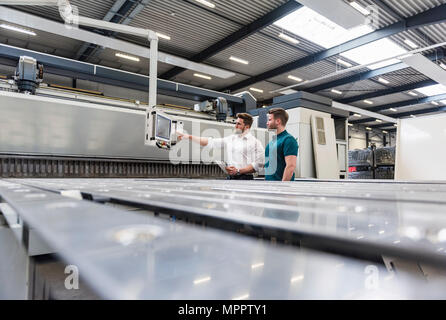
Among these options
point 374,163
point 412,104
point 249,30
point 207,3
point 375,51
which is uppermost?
point 207,3

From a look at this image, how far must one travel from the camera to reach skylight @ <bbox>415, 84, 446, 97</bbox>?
313 inches

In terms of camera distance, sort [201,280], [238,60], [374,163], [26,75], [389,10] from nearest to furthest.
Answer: [201,280] < [26,75] < [389,10] < [374,163] < [238,60]

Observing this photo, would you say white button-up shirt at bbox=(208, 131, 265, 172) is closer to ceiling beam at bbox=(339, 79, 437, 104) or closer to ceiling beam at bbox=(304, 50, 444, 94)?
ceiling beam at bbox=(304, 50, 444, 94)

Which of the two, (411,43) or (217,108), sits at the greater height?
(411,43)

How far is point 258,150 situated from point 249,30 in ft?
10.4

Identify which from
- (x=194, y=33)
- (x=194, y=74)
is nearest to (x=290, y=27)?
(x=194, y=33)

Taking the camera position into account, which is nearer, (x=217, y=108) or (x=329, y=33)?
(x=217, y=108)

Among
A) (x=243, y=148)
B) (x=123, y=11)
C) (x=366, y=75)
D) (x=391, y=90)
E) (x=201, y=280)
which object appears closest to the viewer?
(x=201, y=280)

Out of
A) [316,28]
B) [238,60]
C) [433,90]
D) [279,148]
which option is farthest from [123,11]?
[433,90]

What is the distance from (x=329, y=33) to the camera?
505 centimetres

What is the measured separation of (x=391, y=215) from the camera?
0.33 metres

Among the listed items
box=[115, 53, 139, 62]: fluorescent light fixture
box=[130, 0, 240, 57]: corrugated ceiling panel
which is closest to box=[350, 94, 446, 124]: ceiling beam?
box=[130, 0, 240, 57]: corrugated ceiling panel

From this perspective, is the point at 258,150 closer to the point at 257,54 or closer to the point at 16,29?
the point at 257,54
